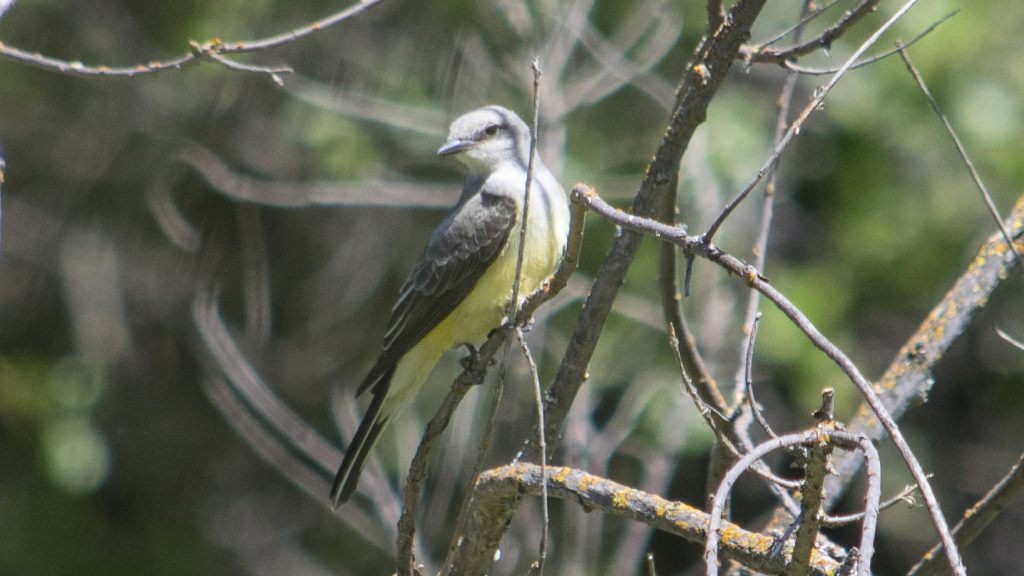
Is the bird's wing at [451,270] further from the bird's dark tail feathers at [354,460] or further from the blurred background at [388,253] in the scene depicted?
the blurred background at [388,253]

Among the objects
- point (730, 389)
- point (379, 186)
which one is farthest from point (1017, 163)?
point (379, 186)

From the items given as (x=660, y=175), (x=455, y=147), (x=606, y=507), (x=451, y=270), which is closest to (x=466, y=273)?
(x=451, y=270)

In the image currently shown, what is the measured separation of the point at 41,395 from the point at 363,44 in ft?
9.74

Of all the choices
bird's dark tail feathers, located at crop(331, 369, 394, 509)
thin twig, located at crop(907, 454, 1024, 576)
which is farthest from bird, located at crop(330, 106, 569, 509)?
thin twig, located at crop(907, 454, 1024, 576)

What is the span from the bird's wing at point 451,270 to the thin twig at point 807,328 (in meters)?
2.14

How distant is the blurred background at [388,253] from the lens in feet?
19.3

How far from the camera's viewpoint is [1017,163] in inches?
225

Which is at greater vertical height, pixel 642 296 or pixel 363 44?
pixel 363 44

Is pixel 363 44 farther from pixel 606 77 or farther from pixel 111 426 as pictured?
pixel 111 426

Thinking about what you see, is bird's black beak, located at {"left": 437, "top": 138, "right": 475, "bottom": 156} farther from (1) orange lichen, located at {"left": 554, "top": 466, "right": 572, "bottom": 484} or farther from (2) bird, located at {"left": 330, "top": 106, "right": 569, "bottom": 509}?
(1) orange lichen, located at {"left": 554, "top": 466, "right": 572, "bottom": 484}

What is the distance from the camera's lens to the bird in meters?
4.27

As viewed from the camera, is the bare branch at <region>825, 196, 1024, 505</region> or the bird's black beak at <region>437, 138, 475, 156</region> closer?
the bare branch at <region>825, 196, 1024, 505</region>

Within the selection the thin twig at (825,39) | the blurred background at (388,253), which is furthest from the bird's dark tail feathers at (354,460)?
the thin twig at (825,39)

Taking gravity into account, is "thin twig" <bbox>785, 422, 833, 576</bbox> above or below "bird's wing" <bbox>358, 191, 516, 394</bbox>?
below
